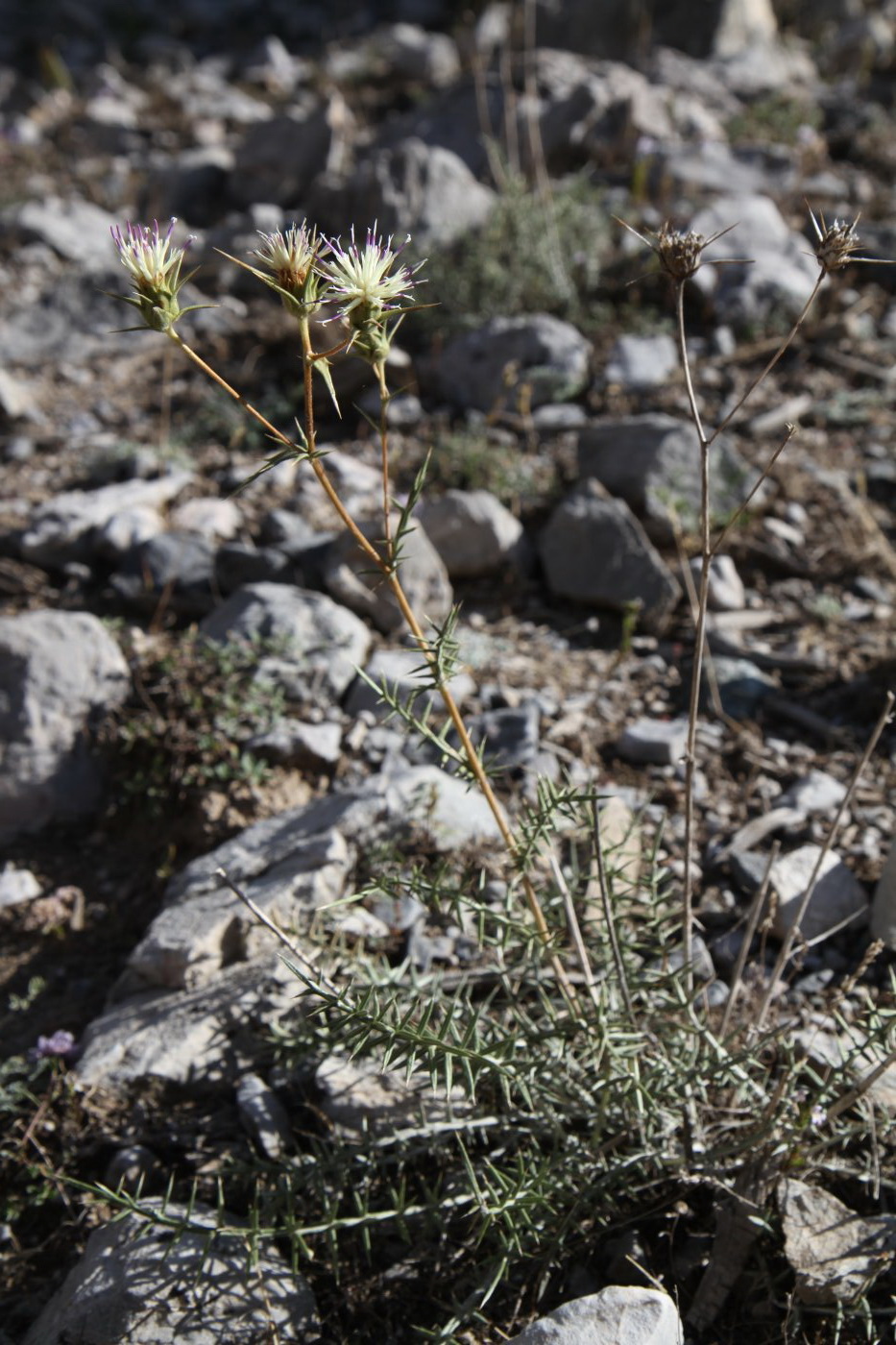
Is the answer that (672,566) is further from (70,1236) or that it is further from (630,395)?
(70,1236)

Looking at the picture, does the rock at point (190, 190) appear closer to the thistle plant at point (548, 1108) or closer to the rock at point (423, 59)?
the rock at point (423, 59)

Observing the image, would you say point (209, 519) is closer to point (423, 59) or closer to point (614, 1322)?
point (614, 1322)

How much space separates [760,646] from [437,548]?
1.21 m

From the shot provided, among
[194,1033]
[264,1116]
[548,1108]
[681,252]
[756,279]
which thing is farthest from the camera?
[756,279]

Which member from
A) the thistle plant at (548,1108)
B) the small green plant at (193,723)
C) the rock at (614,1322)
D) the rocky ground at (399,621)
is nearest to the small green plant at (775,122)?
the rocky ground at (399,621)

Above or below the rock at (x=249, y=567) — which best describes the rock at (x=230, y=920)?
below

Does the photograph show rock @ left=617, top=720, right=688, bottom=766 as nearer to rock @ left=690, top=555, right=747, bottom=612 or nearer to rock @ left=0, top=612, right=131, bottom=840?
rock @ left=690, top=555, right=747, bottom=612

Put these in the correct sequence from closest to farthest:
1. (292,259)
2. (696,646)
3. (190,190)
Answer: (292,259) < (696,646) < (190,190)

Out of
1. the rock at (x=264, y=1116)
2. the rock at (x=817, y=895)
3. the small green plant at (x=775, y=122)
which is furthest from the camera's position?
the small green plant at (x=775, y=122)

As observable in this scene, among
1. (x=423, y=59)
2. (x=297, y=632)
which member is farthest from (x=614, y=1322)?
(x=423, y=59)

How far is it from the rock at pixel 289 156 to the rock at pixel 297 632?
446 centimetres

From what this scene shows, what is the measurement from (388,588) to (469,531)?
411mm

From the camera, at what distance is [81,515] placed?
4.38m

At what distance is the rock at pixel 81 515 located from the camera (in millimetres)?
4277
